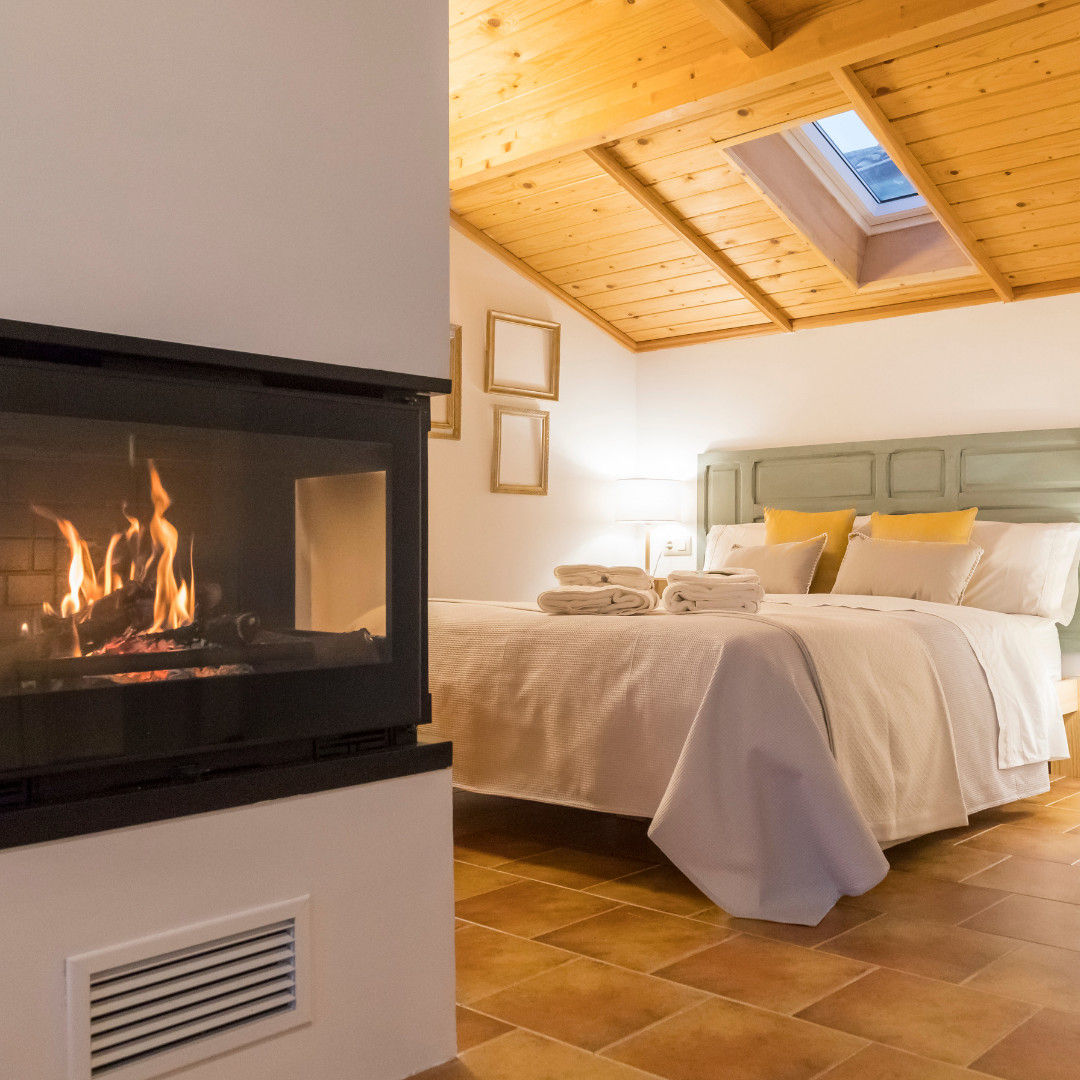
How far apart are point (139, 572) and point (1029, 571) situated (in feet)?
12.3

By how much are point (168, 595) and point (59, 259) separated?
0.47 metres

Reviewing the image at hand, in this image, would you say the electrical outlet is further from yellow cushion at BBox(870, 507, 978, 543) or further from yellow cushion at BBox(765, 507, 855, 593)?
yellow cushion at BBox(870, 507, 978, 543)

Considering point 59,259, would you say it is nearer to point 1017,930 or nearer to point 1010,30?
point 1017,930

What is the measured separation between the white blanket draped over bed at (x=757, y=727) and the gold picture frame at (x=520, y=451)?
1.84 m

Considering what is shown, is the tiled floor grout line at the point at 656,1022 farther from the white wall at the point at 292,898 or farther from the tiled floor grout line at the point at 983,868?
the tiled floor grout line at the point at 983,868

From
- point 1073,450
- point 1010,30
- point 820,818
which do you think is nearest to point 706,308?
point 1073,450

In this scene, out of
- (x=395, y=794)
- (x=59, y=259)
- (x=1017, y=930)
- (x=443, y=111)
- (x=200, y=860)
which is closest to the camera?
(x=59, y=259)

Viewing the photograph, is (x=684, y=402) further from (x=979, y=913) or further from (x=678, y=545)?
(x=979, y=913)

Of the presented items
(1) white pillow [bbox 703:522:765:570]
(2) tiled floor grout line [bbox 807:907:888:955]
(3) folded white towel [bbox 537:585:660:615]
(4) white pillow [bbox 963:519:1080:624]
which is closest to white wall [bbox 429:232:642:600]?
(1) white pillow [bbox 703:522:765:570]

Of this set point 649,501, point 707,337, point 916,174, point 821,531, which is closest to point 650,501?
point 649,501

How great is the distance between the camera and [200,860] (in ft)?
5.18

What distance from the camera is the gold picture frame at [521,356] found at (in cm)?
550

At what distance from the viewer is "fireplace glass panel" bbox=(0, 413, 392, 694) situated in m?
1.45

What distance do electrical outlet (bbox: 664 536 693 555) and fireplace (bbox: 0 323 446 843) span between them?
14.0 ft
